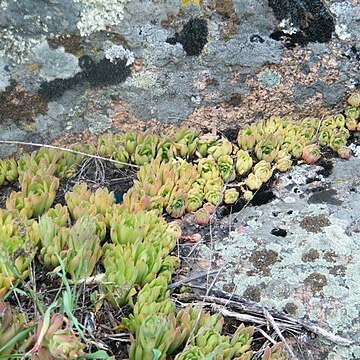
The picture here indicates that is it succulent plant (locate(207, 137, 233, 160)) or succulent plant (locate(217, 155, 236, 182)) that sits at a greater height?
succulent plant (locate(207, 137, 233, 160))

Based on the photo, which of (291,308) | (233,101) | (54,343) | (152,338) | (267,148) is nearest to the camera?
(54,343)

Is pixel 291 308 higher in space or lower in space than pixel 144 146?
lower

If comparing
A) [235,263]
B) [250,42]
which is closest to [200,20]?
[250,42]

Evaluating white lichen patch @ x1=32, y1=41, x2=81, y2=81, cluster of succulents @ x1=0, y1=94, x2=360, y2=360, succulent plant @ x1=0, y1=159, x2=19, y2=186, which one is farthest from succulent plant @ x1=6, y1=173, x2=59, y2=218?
white lichen patch @ x1=32, y1=41, x2=81, y2=81

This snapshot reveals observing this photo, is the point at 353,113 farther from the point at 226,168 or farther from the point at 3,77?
the point at 3,77

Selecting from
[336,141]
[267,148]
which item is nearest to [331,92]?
[336,141]

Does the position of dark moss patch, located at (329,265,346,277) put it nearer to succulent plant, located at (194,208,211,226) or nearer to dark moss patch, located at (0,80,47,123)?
succulent plant, located at (194,208,211,226)
